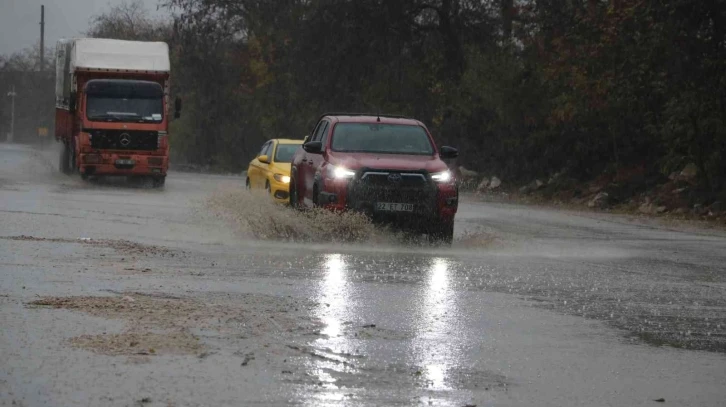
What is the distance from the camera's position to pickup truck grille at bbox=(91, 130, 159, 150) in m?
33.8

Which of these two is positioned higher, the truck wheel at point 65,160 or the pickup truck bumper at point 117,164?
the pickup truck bumper at point 117,164

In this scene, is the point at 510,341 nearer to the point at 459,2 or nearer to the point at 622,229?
the point at 622,229

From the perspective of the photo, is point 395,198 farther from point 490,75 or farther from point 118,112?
point 490,75

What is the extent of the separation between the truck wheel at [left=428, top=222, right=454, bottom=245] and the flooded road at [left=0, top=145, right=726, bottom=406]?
181 mm

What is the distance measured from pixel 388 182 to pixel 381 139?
1891 millimetres

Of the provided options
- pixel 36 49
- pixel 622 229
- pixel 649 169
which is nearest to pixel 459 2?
pixel 649 169

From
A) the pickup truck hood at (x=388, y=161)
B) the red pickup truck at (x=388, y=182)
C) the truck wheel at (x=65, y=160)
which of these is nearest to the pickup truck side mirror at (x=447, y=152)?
the red pickup truck at (x=388, y=182)

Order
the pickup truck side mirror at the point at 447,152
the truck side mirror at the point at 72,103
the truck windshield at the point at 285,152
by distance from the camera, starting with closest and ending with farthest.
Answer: the pickup truck side mirror at the point at 447,152, the truck windshield at the point at 285,152, the truck side mirror at the point at 72,103

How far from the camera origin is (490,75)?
4041 cm

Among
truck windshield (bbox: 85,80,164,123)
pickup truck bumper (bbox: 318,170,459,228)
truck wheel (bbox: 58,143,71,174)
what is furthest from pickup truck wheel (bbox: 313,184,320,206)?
truck wheel (bbox: 58,143,71,174)

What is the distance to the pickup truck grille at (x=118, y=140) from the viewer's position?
33.8 metres

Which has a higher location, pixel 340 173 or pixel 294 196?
pixel 340 173

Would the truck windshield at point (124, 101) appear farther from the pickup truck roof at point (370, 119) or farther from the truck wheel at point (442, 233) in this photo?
the truck wheel at point (442, 233)

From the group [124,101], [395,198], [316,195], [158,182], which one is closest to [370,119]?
[316,195]
